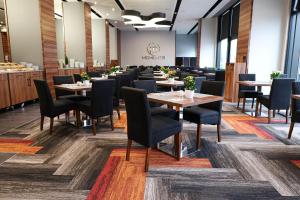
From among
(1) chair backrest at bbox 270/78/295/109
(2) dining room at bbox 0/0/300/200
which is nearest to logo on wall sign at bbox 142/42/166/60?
(2) dining room at bbox 0/0/300/200

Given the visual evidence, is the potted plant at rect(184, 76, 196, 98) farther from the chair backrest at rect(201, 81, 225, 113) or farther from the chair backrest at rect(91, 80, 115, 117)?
the chair backrest at rect(91, 80, 115, 117)

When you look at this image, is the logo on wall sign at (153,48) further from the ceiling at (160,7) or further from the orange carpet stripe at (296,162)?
the orange carpet stripe at (296,162)

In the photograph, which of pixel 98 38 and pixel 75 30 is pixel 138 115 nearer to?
pixel 75 30

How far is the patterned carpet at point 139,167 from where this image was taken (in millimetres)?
2230

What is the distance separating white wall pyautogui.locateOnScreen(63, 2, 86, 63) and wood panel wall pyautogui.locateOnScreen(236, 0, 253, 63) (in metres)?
6.01

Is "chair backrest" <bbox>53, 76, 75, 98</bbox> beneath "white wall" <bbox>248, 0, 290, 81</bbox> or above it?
beneath

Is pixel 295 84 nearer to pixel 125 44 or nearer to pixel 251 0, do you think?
pixel 251 0

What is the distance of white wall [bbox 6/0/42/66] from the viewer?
21.2 feet

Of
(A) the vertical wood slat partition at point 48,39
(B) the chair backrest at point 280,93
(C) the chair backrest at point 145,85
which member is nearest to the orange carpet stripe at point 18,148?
(C) the chair backrest at point 145,85

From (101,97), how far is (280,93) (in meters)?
3.54

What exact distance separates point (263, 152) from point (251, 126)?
1359 mm

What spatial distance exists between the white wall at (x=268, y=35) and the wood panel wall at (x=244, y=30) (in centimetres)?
12

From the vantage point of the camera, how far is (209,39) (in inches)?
482

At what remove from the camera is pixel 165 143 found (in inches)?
139
